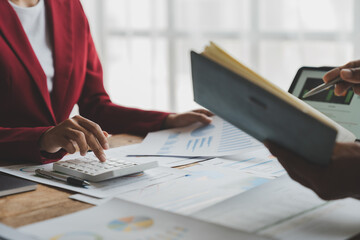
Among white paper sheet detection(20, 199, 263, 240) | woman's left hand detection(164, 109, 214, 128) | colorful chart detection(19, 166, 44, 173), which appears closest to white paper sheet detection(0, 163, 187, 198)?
colorful chart detection(19, 166, 44, 173)

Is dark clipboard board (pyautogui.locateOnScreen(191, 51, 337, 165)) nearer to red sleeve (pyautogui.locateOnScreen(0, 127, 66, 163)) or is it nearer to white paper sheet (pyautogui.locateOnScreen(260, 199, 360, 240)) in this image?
white paper sheet (pyautogui.locateOnScreen(260, 199, 360, 240))

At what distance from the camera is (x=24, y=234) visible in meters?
0.65

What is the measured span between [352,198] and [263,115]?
0.74ft

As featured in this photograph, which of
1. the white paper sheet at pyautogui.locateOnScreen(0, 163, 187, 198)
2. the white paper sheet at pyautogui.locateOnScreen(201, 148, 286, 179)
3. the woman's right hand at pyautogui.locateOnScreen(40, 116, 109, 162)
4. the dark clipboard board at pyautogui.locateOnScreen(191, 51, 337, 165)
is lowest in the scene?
the white paper sheet at pyautogui.locateOnScreen(201, 148, 286, 179)

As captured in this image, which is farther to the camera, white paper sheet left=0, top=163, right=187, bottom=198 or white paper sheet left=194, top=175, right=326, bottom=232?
white paper sheet left=0, top=163, right=187, bottom=198

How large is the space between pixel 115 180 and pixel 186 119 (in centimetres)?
51

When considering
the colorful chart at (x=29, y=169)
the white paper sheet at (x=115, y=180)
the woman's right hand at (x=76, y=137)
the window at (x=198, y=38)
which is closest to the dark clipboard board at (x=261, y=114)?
the white paper sheet at (x=115, y=180)

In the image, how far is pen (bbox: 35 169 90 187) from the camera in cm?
88

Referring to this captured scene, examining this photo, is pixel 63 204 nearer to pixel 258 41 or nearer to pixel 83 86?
pixel 83 86

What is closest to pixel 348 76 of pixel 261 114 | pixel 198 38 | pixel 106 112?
pixel 261 114

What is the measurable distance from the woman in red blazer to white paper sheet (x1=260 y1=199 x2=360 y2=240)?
0.46 meters

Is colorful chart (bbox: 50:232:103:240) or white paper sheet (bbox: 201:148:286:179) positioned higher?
colorful chart (bbox: 50:232:103:240)

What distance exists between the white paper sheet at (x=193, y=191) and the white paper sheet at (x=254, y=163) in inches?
1.8

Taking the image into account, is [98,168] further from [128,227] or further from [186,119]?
[186,119]
